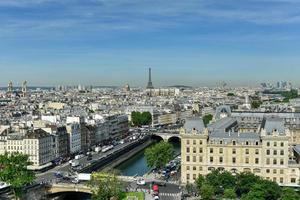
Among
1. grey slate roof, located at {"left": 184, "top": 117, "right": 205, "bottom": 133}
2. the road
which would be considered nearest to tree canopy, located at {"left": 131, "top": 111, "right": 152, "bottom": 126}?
the road

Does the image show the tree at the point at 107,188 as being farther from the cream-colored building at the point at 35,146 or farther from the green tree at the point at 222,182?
the cream-colored building at the point at 35,146

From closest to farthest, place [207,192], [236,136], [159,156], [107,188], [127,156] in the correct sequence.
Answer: [207,192] → [107,188] → [236,136] → [159,156] → [127,156]

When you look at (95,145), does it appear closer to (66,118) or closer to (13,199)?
(66,118)

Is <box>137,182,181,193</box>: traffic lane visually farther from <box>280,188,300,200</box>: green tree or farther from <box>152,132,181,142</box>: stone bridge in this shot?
<box>152,132,181,142</box>: stone bridge

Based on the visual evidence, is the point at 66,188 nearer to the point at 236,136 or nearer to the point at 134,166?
the point at 236,136

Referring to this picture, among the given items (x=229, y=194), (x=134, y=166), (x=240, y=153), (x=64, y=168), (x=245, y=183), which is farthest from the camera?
(x=134, y=166)

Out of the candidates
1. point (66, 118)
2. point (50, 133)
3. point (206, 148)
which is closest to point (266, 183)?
point (206, 148)

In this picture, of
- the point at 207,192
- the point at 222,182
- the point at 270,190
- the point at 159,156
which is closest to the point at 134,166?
the point at 159,156
